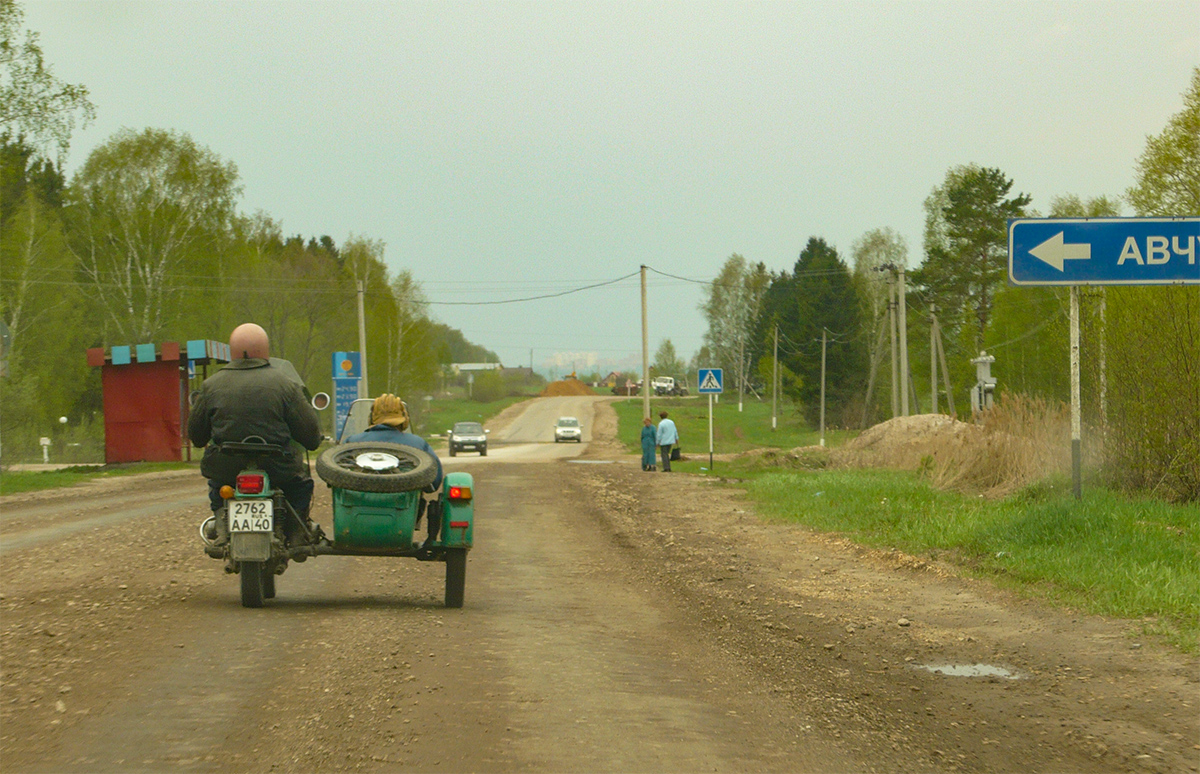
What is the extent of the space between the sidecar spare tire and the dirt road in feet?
3.03

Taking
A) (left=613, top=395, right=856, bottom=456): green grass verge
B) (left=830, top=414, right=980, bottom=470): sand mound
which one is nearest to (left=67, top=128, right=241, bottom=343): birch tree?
(left=613, top=395, right=856, bottom=456): green grass verge

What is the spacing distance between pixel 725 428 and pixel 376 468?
68.6 m

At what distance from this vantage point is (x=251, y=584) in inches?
316

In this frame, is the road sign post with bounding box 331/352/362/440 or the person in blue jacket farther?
the road sign post with bounding box 331/352/362/440

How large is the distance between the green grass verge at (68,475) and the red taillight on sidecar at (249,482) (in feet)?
56.8

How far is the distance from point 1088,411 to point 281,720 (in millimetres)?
12312

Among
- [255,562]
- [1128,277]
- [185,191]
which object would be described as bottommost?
[255,562]

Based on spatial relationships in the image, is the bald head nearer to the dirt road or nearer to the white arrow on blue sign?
the dirt road

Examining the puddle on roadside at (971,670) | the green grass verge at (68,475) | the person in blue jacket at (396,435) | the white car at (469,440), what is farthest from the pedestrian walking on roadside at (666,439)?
the puddle on roadside at (971,670)

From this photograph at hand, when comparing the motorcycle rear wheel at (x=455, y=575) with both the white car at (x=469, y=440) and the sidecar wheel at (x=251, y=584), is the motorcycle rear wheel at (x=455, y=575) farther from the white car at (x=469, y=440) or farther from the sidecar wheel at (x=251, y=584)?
the white car at (x=469, y=440)

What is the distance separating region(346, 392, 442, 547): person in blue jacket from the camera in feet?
28.2

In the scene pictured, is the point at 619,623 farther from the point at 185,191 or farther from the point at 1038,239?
the point at 185,191

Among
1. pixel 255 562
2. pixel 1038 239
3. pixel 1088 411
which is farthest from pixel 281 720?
pixel 1088 411

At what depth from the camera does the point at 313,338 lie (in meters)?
70.6
